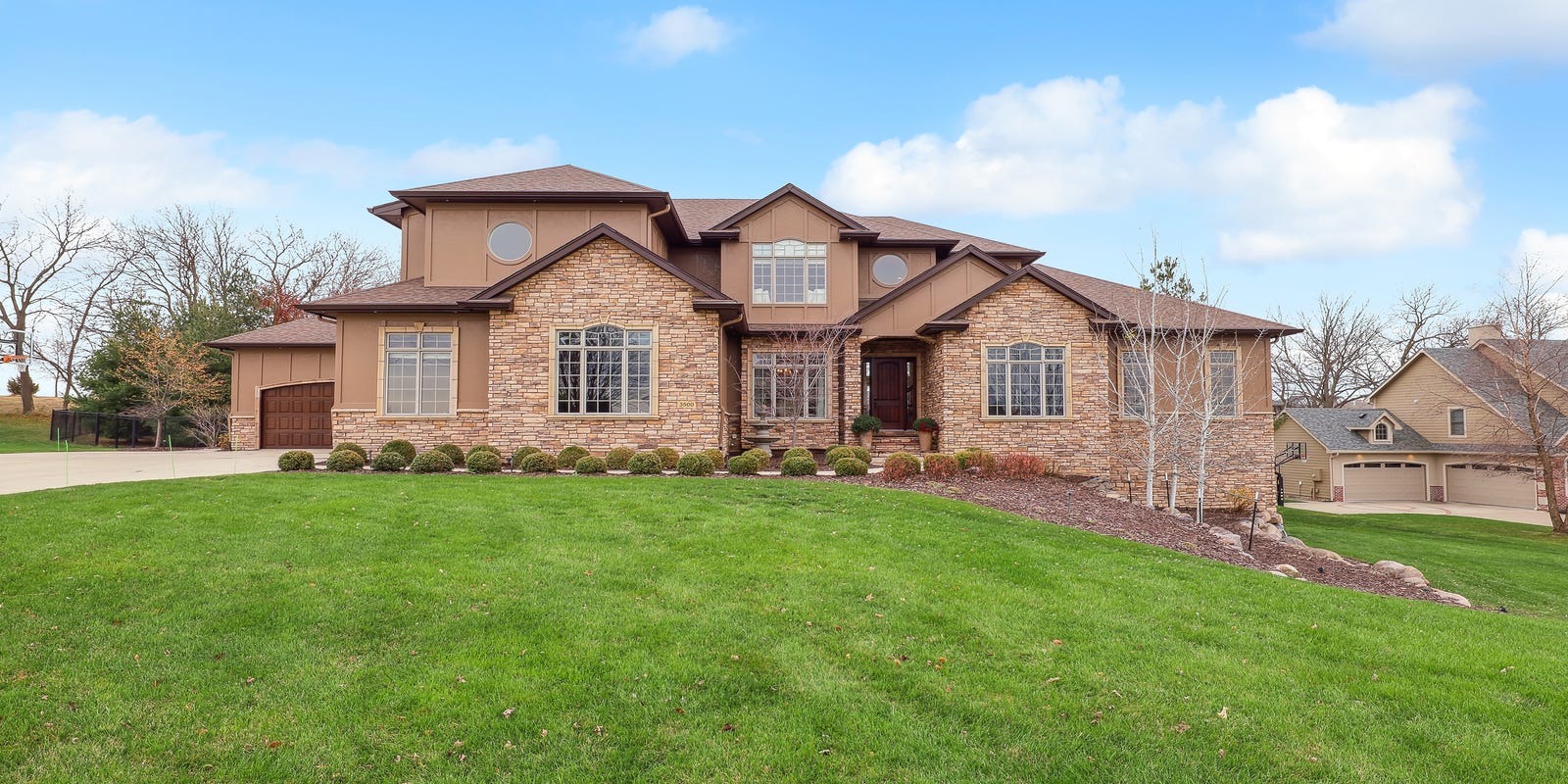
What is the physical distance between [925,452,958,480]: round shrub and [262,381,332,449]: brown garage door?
17.8m

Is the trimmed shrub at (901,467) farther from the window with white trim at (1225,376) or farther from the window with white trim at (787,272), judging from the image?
the window with white trim at (1225,376)

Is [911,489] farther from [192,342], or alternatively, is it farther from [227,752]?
[192,342]

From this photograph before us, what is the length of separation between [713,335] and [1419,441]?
108ft

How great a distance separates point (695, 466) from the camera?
13.9 m

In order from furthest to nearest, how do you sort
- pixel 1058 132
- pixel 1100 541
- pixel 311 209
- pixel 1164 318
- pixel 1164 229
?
→ 1. pixel 311 209
2. pixel 1058 132
3. pixel 1164 318
4. pixel 1164 229
5. pixel 1100 541

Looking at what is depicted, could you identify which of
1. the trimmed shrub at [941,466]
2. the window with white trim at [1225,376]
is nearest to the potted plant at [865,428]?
the trimmed shrub at [941,466]

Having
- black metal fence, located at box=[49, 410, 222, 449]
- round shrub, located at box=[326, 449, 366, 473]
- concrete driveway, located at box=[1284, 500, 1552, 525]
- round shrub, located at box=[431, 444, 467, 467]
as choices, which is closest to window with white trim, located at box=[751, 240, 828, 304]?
round shrub, located at box=[431, 444, 467, 467]

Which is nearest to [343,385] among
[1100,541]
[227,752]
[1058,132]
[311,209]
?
[227,752]

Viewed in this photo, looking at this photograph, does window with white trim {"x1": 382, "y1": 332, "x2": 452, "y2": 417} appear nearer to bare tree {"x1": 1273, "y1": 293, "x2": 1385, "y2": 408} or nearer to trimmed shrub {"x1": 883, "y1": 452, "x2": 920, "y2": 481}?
trimmed shrub {"x1": 883, "y1": 452, "x2": 920, "y2": 481}

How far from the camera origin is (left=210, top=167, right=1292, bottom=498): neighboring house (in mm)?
15883

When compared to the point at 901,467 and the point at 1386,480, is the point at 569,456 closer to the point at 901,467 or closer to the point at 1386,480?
the point at 901,467

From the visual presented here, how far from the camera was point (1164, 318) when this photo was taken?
17547mm

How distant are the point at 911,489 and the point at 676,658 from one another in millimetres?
8486

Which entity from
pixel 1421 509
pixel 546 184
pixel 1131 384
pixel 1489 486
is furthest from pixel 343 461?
pixel 1489 486
